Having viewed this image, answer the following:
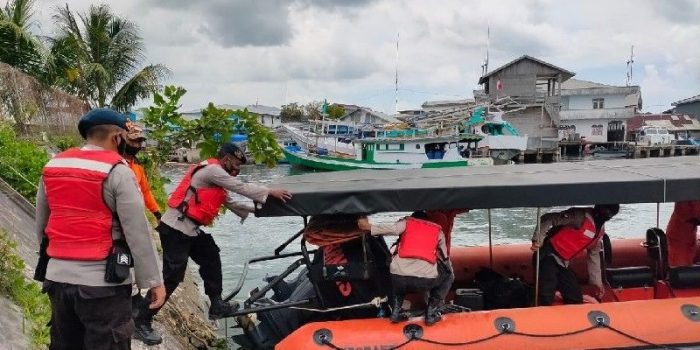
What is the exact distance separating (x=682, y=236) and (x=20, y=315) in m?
5.52

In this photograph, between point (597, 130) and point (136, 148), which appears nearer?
point (136, 148)

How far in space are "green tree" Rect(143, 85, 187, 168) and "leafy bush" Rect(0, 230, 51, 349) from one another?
8.40 feet

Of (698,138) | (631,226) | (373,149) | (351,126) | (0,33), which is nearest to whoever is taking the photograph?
(0,33)

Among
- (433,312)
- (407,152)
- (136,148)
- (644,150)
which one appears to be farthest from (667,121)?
(136,148)

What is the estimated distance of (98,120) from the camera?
292 cm

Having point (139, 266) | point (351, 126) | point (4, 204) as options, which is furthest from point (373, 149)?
point (139, 266)

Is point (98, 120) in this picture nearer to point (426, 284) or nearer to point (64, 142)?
point (426, 284)

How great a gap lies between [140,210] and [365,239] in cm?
219

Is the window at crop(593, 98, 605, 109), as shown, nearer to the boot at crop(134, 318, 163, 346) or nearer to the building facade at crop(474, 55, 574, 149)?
the building facade at crop(474, 55, 574, 149)

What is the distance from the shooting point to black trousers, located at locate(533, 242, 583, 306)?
16.9 feet

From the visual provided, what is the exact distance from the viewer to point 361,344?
444 centimetres

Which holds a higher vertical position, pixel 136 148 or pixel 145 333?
pixel 136 148

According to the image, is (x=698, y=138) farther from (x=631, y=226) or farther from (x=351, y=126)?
(x=631, y=226)

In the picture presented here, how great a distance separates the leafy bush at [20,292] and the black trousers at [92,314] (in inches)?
48.2
